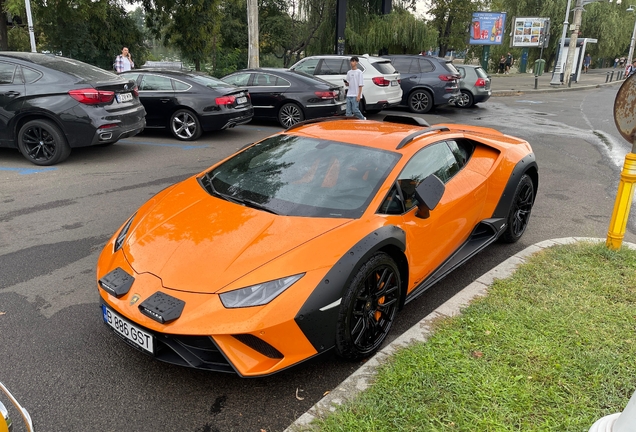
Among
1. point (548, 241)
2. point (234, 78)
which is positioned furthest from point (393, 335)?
point (234, 78)

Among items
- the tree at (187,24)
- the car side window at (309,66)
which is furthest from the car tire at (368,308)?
the tree at (187,24)

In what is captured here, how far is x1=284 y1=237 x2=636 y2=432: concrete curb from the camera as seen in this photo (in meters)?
2.57

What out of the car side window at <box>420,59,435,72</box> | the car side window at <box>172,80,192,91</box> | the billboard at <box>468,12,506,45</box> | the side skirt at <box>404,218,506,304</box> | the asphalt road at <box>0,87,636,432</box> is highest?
the billboard at <box>468,12,506,45</box>

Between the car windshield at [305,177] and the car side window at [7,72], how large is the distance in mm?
5374

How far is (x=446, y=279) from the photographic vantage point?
4.31 m

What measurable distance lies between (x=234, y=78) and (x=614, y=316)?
10.4m

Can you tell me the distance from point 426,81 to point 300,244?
1309 cm

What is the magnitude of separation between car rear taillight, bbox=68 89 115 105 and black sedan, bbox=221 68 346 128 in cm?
458

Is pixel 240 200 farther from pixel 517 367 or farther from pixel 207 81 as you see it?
pixel 207 81

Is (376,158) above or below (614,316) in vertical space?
above

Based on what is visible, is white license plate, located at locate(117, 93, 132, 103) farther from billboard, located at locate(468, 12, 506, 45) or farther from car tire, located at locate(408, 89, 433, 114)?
billboard, located at locate(468, 12, 506, 45)

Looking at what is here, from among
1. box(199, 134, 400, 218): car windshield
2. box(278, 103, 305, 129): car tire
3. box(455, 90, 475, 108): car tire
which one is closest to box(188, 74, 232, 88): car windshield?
box(278, 103, 305, 129): car tire

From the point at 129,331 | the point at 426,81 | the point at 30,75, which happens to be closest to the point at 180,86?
the point at 30,75

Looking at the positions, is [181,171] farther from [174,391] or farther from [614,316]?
[614,316]
